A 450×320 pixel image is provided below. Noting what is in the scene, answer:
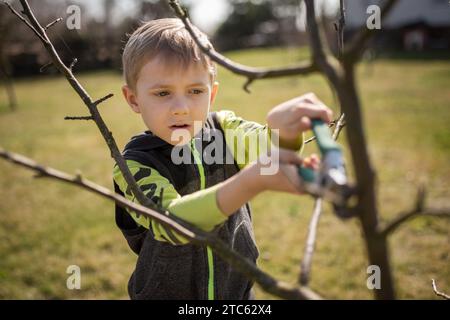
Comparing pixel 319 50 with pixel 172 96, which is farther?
pixel 172 96

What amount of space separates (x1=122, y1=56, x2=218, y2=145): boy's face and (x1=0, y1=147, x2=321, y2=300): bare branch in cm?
66

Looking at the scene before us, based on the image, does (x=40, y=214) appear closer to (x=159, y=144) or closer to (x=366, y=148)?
(x=159, y=144)

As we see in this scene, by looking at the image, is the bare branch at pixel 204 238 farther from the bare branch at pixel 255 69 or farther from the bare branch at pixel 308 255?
the bare branch at pixel 255 69

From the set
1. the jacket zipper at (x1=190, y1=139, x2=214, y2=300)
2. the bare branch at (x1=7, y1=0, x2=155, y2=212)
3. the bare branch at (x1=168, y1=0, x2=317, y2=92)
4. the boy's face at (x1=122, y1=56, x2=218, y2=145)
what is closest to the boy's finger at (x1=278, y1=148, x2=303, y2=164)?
the bare branch at (x1=168, y1=0, x2=317, y2=92)

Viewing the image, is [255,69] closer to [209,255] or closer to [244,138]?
[244,138]

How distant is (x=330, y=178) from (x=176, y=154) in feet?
3.53

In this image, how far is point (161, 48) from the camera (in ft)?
5.00

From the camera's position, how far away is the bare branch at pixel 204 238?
2.69ft

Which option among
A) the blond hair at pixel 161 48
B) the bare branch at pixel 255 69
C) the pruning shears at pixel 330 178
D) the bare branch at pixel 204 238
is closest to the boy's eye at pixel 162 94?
the blond hair at pixel 161 48

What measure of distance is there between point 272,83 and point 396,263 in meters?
15.7

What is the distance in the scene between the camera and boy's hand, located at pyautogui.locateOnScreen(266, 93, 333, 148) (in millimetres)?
→ 893

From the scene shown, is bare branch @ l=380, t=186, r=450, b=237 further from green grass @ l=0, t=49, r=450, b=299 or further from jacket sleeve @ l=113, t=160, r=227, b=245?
jacket sleeve @ l=113, t=160, r=227, b=245

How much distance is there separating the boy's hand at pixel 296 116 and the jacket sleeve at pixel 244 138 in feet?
2.08

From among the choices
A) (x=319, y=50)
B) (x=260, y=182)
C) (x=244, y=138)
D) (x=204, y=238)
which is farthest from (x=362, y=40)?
(x=244, y=138)
